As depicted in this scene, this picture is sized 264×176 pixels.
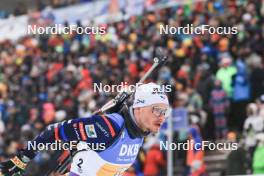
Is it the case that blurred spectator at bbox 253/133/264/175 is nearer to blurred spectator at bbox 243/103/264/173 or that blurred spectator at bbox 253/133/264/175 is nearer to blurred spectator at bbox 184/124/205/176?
blurred spectator at bbox 243/103/264/173

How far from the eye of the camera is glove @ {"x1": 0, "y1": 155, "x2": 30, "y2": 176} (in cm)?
663

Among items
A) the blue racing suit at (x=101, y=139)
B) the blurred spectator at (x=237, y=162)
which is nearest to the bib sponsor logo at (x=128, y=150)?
the blue racing suit at (x=101, y=139)

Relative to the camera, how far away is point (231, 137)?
38.6 feet

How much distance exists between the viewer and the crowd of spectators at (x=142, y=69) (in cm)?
1262

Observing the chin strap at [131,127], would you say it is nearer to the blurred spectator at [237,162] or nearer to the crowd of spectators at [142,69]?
the blurred spectator at [237,162]

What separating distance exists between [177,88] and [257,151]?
7.63 feet

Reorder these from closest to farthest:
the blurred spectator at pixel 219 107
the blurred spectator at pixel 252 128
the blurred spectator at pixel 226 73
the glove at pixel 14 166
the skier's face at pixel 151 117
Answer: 1. the glove at pixel 14 166
2. the skier's face at pixel 151 117
3. the blurred spectator at pixel 252 128
4. the blurred spectator at pixel 219 107
5. the blurred spectator at pixel 226 73

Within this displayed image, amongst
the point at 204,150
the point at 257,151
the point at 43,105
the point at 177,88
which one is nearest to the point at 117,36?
the point at 43,105

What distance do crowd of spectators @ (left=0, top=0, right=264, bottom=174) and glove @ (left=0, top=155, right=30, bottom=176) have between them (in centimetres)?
485

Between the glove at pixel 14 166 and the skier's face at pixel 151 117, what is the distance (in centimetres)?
95

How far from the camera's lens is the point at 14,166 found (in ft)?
21.8

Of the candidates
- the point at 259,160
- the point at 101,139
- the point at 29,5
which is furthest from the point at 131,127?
the point at 29,5

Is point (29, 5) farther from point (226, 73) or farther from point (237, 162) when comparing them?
point (237, 162)

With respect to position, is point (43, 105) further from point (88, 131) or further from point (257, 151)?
point (88, 131)
